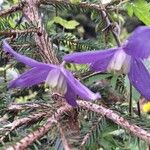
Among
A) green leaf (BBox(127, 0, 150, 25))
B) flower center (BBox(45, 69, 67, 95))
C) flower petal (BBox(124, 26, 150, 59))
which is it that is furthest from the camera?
green leaf (BBox(127, 0, 150, 25))

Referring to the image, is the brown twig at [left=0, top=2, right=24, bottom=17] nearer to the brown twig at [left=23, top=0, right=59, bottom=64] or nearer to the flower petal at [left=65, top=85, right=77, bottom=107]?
the brown twig at [left=23, top=0, right=59, bottom=64]

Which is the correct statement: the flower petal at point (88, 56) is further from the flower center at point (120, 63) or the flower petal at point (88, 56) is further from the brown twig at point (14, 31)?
the brown twig at point (14, 31)

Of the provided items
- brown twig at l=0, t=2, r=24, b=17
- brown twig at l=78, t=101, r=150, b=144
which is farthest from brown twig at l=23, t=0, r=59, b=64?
brown twig at l=78, t=101, r=150, b=144

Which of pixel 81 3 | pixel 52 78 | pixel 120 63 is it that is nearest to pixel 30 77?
pixel 52 78

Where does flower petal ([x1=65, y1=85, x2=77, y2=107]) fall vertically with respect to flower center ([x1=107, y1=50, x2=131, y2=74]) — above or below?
below

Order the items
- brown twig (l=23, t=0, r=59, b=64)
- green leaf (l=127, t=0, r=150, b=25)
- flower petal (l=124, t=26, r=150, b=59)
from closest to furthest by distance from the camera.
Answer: flower petal (l=124, t=26, r=150, b=59) < brown twig (l=23, t=0, r=59, b=64) < green leaf (l=127, t=0, r=150, b=25)
